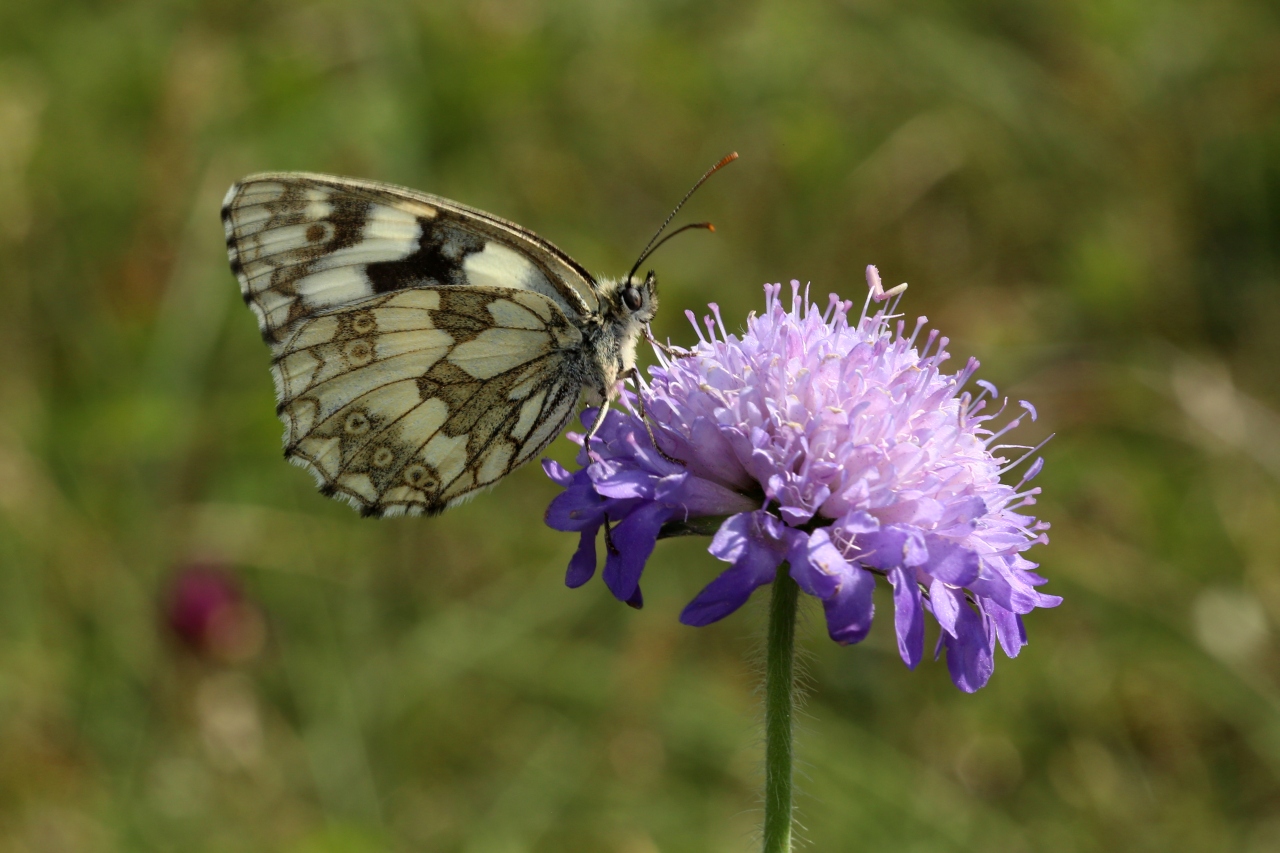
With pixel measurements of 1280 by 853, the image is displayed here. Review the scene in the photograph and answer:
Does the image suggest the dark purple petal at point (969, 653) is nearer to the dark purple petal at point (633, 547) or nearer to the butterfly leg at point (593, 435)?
the dark purple petal at point (633, 547)

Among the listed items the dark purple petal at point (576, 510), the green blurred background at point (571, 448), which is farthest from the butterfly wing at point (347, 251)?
the green blurred background at point (571, 448)

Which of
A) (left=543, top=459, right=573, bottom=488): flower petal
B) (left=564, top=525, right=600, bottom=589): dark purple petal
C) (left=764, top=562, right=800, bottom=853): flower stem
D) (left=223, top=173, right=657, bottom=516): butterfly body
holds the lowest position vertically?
(left=764, top=562, right=800, bottom=853): flower stem

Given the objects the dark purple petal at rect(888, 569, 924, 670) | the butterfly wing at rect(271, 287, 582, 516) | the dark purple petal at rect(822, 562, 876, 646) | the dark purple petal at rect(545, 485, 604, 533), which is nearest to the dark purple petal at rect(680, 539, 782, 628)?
the dark purple petal at rect(822, 562, 876, 646)

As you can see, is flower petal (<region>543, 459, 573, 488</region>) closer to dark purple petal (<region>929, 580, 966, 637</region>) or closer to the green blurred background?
dark purple petal (<region>929, 580, 966, 637</region>)

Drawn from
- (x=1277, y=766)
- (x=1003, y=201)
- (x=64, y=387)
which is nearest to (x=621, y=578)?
(x=1277, y=766)

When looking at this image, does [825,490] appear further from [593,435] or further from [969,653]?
[593,435]

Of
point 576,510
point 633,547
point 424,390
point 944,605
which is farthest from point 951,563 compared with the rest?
point 424,390

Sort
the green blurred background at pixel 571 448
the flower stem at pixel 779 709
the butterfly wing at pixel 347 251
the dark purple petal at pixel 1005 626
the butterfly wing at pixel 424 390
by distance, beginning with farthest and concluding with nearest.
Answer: the green blurred background at pixel 571 448 → the butterfly wing at pixel 347 251 → the butterfly wing at pixel 424 390 → the dark purple petal at pixel 1005 626 → the flower stem at pixel 779 709
